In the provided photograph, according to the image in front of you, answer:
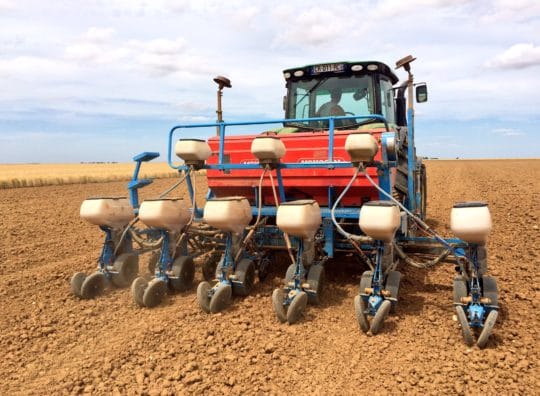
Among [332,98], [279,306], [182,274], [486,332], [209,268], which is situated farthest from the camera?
[332,98]

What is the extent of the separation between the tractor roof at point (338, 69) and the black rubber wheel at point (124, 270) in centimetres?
310

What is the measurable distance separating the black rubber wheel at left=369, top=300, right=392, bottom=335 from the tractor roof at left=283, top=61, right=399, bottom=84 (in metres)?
3.20

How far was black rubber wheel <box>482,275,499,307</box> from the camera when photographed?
3531mm

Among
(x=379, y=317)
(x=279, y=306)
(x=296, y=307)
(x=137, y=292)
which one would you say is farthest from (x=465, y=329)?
(x=137, y=292)

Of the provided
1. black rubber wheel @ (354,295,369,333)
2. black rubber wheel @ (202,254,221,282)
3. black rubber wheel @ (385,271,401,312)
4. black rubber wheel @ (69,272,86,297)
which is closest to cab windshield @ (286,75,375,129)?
black rubber wheel @ (202,254,221,282)

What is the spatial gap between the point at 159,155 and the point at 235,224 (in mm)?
1911

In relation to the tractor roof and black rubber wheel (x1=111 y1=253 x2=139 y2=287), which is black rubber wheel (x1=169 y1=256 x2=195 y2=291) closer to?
black rubber wheel (x1=111 y1=253 x2=139 y2=287)

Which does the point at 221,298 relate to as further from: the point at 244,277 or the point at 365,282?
the point at 365,282

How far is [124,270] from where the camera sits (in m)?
4.81

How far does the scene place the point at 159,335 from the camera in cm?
366

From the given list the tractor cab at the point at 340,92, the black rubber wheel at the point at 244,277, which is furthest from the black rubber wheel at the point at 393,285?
the tractor cab at the point at 340,92

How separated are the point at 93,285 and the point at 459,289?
132 inches

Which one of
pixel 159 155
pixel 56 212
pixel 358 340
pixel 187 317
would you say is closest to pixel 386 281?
pixel 358 340

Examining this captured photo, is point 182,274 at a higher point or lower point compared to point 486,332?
higher
